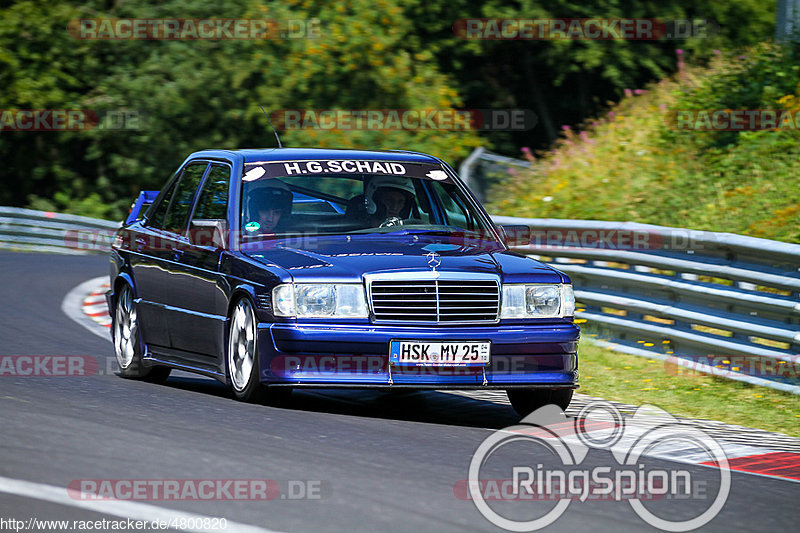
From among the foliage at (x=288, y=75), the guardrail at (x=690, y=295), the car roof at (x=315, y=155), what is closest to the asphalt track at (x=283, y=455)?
the car roof at (x=315, y=155)

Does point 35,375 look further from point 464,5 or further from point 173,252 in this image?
point 464,5

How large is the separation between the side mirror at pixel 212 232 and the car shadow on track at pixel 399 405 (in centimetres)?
100

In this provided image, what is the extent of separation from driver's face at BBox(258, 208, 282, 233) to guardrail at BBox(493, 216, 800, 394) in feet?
12.4

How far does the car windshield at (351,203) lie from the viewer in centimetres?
930

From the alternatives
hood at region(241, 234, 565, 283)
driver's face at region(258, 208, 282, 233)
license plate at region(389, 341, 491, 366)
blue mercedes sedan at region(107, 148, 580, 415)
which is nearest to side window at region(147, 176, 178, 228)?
blue mercedes sedan at region(107, 148, 580, 415)

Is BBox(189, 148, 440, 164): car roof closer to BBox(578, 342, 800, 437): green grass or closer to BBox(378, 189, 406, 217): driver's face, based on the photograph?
BBox(378, 189, 406, 217): driver's face

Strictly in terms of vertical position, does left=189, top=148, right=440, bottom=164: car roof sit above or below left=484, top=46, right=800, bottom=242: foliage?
above

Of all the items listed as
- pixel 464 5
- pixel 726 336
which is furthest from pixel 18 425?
pixel 464 5

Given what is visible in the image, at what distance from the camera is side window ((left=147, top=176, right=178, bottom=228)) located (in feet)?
34.4

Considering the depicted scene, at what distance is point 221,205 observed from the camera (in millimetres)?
9586

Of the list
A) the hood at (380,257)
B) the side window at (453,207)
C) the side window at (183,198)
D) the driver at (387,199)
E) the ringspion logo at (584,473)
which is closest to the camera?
the ringspion logo at (584,473)

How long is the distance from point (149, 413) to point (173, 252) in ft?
6.36

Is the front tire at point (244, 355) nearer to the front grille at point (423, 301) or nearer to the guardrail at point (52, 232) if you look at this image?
the front grille at point (423, 301)

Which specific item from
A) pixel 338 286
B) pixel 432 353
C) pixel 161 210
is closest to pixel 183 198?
Answer: pixel 161 210
